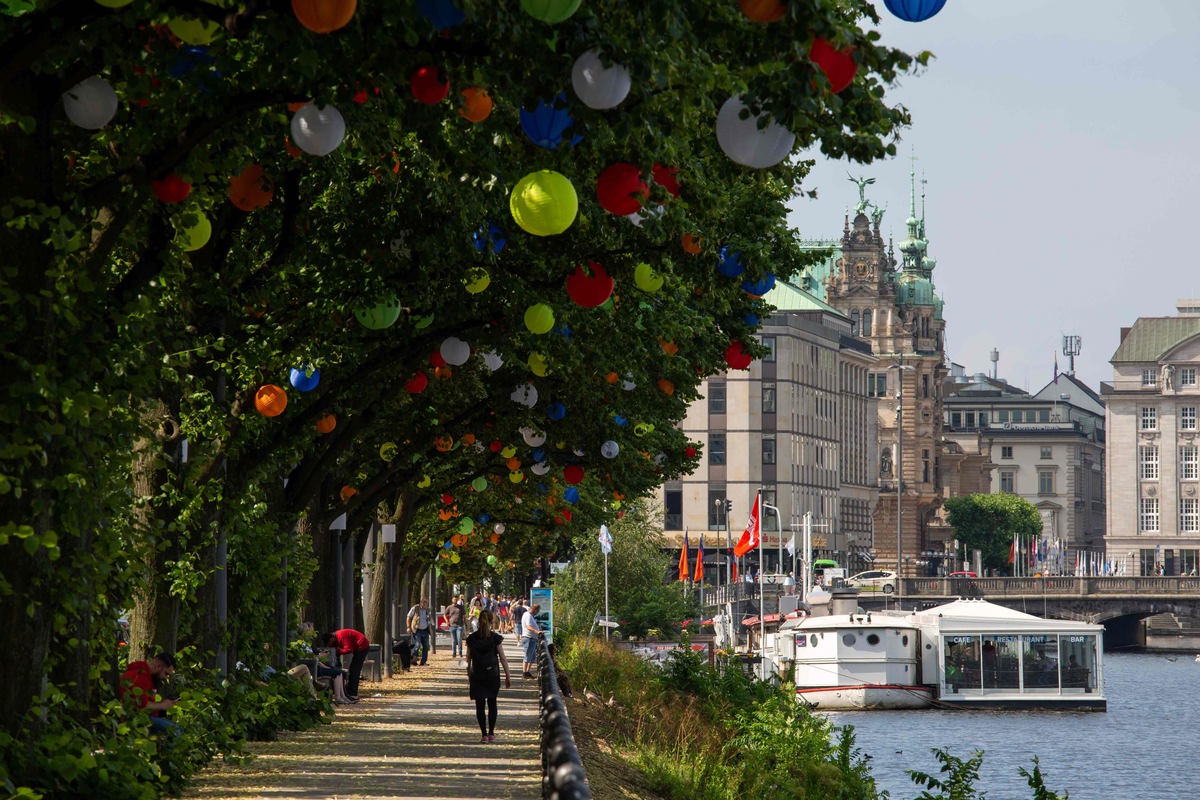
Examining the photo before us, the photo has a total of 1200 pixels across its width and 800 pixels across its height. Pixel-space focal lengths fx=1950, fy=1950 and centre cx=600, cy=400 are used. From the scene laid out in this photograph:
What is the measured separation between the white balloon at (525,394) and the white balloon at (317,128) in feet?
45.2

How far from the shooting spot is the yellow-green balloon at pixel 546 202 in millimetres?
9672

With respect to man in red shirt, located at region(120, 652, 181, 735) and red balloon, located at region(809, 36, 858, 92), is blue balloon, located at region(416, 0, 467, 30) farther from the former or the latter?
man in red shirt, located at region(120, 652, 181, 735)

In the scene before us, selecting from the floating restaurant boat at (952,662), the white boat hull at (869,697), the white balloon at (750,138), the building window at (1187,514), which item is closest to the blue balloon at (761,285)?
the white balloon at (750,138)

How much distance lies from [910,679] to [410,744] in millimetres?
46508

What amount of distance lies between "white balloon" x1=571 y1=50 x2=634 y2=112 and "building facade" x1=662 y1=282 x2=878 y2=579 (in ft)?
407

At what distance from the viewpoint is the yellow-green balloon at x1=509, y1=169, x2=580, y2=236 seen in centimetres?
967

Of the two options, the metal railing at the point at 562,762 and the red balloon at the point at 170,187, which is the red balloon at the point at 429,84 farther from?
the metal railing at the point at 562,762

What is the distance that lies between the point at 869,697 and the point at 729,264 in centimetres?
4980

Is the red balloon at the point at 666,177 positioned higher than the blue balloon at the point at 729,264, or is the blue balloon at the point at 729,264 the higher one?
the blue balloon at the point at 729,264

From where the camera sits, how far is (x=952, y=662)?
65562mm

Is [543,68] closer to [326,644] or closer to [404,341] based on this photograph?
[404,341]

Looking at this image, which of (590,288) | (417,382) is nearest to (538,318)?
(590,288)

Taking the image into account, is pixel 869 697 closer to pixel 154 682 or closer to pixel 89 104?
pixel 154 682

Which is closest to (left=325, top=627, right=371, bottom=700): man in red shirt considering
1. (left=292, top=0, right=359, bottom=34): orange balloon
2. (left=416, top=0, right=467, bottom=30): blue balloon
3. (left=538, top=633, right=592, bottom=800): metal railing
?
(left=538, top=633, right=592, bottom=800): metal railing
